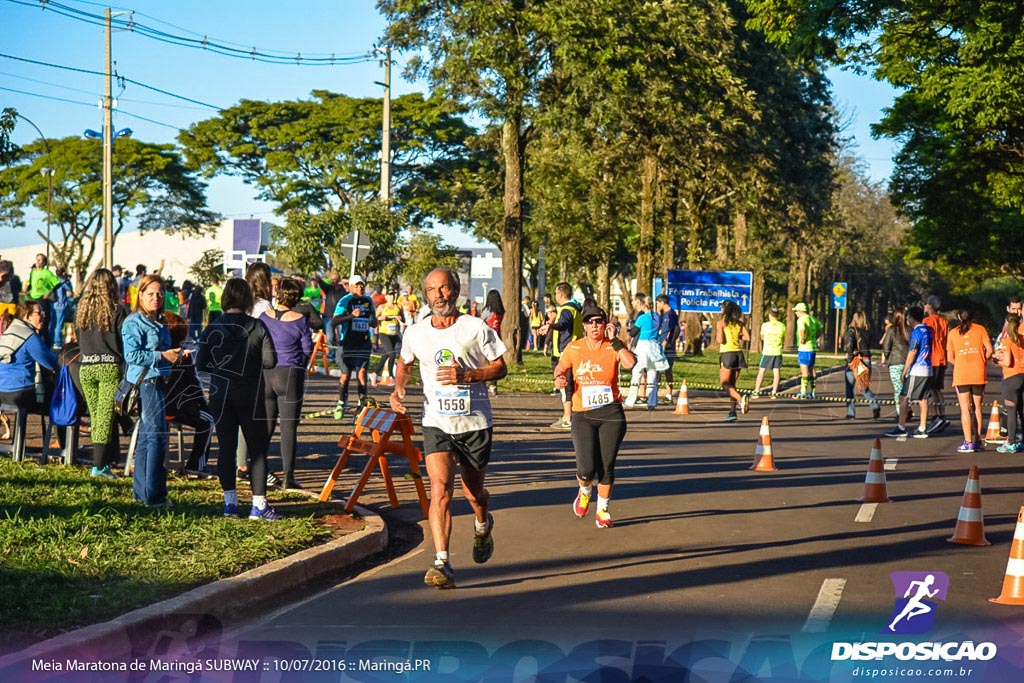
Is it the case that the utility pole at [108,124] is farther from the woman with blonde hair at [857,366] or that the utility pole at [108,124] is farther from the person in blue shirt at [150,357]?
the person in blue shirt at [150,357]

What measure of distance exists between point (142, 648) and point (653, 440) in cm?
1233

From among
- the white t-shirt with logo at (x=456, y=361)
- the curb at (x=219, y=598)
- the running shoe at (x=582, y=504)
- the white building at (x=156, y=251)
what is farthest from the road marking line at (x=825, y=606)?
the white building at (x=156, y=251)

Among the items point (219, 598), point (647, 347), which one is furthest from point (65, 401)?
point (647, 347)

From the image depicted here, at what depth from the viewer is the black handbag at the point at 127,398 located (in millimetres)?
11156

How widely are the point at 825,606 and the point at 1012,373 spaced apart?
11.2 meters

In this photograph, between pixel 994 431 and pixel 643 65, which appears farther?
pixel 643 65

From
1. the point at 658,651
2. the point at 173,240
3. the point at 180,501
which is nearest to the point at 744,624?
the point at 658,651

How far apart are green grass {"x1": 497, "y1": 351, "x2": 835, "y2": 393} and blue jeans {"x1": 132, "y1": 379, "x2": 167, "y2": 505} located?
15352mm

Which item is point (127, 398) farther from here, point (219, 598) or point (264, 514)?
point (219, 598)

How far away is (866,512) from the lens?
1169cm

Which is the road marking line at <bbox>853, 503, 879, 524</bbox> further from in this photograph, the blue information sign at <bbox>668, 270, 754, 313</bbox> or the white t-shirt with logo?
the blue information sign at <bbox>668, 270, 754, 313</bbox>

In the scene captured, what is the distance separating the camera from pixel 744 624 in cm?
Answer: 712

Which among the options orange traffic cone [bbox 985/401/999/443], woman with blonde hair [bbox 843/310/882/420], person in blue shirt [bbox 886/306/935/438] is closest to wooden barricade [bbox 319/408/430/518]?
person in blue shirt [bbox 886/306/935/438]

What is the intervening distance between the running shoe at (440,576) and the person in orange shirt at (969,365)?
11.6 metres
